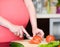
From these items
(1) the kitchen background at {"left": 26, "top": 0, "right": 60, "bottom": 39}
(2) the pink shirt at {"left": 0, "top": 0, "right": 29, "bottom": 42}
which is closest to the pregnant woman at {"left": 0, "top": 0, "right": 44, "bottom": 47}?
(2) the pink shirt at {"left": 0, "top": 0, "right": 29, "bottom": 42}

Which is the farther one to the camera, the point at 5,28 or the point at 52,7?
the point at 52,7

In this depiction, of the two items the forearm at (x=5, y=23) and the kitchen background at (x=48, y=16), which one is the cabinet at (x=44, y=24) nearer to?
the kitchen background at (x=48, y=16)

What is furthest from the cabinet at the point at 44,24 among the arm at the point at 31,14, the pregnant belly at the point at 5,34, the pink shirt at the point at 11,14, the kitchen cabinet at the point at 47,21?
the pregnant belly at the point at 5,34

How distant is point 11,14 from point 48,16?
86cm

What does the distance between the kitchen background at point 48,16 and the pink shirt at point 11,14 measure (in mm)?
Answer: 658

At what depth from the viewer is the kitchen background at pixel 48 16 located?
1.97 metres

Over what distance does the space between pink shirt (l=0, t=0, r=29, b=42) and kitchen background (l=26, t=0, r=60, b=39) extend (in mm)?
658

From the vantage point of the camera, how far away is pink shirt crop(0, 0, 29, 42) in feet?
3.72

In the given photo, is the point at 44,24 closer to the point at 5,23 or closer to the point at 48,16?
the point at 48,16

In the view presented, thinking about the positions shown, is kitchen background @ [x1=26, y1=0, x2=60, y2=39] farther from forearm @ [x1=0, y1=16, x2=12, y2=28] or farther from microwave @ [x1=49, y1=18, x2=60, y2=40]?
forearm @ [x1=0, y1=16, x2=12, y2=28]

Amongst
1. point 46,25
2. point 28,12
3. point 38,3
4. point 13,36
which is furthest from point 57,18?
point 13,36

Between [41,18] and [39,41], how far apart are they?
3.28 feet

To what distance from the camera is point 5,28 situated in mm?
1128

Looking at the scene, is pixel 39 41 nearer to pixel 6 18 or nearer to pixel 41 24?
pixel 6 18
